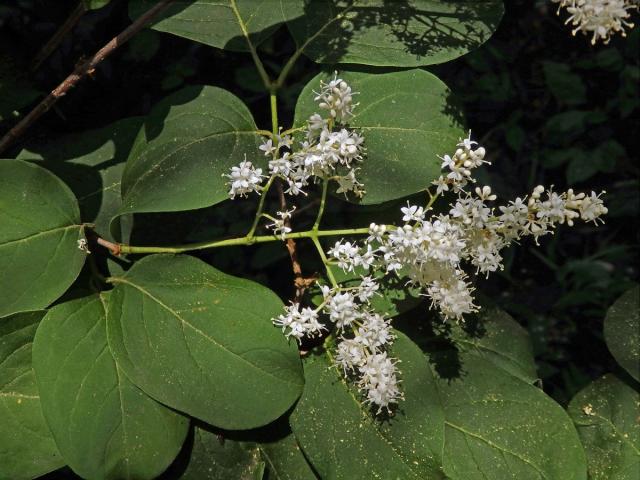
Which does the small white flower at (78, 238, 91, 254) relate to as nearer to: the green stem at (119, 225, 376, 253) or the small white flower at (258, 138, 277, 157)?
the green stem at (119, 225, 376, 253)

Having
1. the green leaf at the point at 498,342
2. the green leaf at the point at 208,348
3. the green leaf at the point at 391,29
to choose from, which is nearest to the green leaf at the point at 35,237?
the green leaf at the point at 208,348

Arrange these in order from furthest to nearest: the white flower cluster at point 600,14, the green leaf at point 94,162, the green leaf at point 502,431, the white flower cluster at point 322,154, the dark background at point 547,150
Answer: the dark background at point 547,150
the green leaf at point 94,162
the green leaf at point 502,431
the white flower cluster at point 322,154
the white flower cluster at point 600,14

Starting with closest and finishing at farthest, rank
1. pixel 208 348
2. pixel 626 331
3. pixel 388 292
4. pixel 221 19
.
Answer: pixel 208 348 → pixel 388 292 → pixel 221 19 → pixel 626 331

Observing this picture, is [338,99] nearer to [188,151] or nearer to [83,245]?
[188,151]

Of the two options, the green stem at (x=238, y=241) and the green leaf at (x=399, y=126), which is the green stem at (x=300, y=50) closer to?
the green leaf at (x=399, y=126)

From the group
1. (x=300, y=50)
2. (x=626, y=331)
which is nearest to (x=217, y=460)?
(x=300, y=50)

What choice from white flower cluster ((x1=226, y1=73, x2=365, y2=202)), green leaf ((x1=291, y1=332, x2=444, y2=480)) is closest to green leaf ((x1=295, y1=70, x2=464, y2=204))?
white flower cluster ((x1=226, y1=73, x2=365, y2=202))
